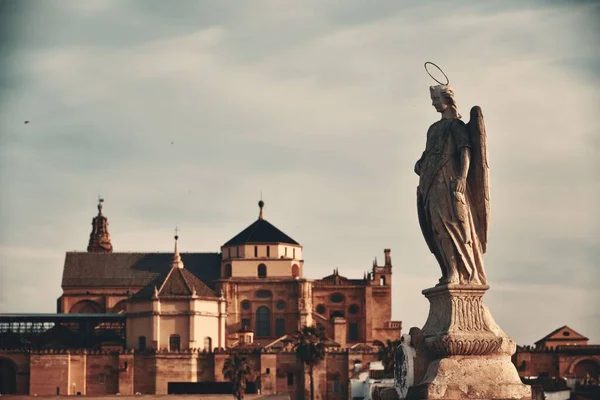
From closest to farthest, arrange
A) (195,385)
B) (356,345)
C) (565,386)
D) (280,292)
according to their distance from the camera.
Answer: (565,386)
(195,385)
(356,345)
(280,292)

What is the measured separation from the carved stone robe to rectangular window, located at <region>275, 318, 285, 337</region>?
122 m

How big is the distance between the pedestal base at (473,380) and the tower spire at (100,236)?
143033 mm

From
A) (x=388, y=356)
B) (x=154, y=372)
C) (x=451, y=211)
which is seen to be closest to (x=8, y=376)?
(x=154, y=372)

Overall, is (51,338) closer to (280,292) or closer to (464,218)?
(280,292)

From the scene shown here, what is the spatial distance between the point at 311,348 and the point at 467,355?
4130 inches

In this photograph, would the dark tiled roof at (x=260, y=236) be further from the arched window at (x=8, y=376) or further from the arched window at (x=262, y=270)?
the arched window at (x=8, y=376)

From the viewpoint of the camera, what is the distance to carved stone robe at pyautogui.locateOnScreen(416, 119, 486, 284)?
615 inches

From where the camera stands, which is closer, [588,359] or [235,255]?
[588,359]

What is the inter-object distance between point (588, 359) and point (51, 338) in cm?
4739

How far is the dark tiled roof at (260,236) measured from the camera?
139m

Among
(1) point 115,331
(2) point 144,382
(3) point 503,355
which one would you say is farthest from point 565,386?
(3) point 503,355

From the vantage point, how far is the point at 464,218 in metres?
15.6

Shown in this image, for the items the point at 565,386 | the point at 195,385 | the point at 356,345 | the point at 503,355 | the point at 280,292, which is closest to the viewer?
the point at 503,355

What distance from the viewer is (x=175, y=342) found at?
125 metres
